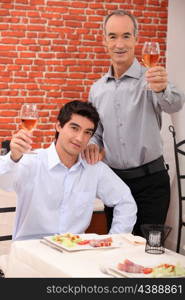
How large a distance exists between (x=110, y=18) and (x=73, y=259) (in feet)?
4.75

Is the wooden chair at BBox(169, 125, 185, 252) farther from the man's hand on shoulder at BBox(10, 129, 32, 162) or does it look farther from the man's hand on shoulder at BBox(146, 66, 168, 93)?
the man's hand on shoulder at BBox(10, 129, 32, 162)

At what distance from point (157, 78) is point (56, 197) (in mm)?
680

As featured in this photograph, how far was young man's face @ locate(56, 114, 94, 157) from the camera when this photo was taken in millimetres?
2518

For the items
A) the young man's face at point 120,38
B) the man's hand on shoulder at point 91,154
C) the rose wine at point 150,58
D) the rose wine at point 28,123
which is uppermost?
the young man's face at point 120,38

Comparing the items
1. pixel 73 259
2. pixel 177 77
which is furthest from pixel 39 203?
pixel 177 77

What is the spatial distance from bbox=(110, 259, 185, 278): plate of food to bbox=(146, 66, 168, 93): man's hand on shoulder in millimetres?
933

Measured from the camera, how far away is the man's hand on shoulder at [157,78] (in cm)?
239

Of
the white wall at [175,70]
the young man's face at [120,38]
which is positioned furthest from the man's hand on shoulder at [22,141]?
the white wall at [175,70]

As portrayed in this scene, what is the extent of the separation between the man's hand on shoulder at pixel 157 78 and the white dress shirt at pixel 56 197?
47cm

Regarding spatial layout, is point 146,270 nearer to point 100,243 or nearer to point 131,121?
point 100,243

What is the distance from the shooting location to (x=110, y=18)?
288 centimetres

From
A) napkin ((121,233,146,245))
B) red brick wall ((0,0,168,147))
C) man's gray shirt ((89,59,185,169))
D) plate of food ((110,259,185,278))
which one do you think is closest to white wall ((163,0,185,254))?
red brick wall ((0,0,168,147))

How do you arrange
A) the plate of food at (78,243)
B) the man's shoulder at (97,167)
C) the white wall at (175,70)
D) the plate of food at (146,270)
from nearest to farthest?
the plate of food at (146,270)
the plate of food at (78,243)
the man's shoulder at (97,167)
the white wall at (175,70)

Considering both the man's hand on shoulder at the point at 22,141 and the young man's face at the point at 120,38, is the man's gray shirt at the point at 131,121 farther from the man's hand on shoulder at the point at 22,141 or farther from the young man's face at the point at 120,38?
the man's hand on shoulder at the point at 22,141
